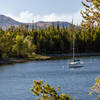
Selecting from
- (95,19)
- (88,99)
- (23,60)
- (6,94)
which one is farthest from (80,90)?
(23,60)

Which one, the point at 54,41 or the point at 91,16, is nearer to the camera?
the point at 91,16

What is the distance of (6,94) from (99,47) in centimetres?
10794

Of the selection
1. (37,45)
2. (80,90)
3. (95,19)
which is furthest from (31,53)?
(95,19)

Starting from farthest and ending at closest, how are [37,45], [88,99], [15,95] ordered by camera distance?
[37,45] < [15,95] < [88,99]

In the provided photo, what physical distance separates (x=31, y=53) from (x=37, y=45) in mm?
12441

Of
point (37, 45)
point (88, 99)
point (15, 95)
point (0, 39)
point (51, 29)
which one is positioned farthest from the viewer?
point (51, 29)

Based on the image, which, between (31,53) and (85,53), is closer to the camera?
(31,53)

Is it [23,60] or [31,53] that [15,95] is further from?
[31,53]

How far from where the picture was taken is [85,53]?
141250 mm

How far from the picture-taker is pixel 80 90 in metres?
44.6

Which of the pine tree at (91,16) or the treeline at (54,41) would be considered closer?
the pine tree at (91,16)

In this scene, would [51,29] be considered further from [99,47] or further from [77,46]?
[99,47]

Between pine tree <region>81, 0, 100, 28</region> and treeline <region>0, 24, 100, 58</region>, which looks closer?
pine tree <region>81, 0, 100, 28</region>

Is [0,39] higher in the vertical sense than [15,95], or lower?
higher
